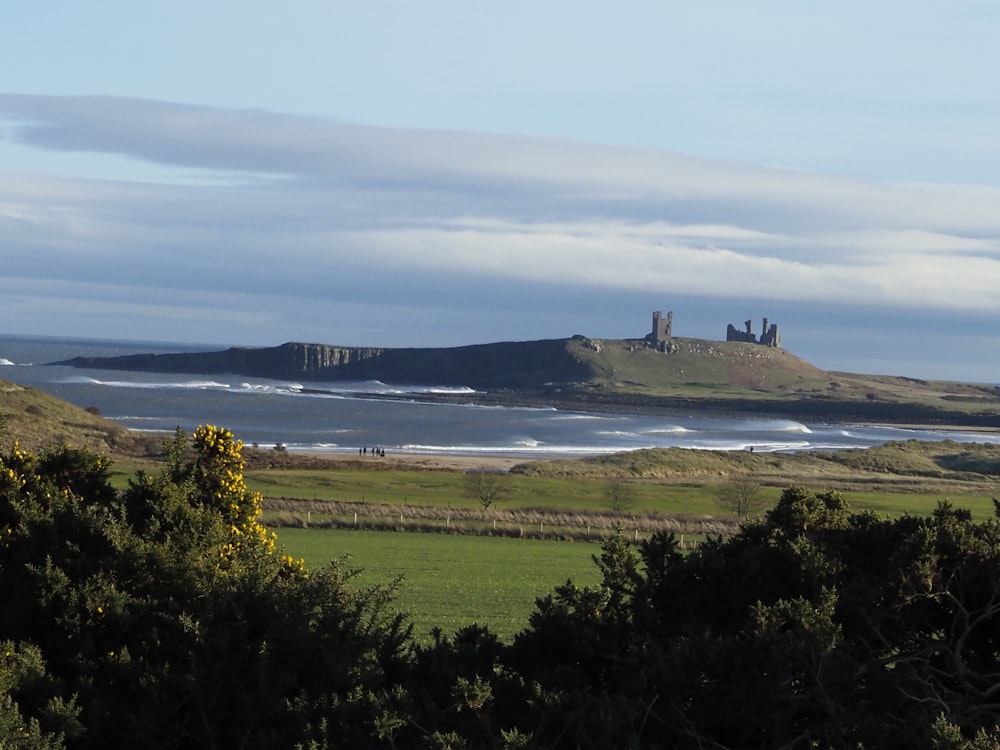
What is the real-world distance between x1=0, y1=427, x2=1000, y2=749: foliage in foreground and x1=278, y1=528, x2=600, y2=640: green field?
31.2 ft

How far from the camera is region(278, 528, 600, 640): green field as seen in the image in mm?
23438

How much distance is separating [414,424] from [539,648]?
377ft

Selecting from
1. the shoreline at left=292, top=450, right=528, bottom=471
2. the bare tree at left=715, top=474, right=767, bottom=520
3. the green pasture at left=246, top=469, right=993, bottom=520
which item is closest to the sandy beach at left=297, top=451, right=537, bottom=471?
the shoreline at left=292, top=450, right=528, bottom=471

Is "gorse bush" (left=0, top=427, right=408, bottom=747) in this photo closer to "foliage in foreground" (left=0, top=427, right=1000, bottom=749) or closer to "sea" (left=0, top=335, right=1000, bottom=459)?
"foliage in foreground" (left=0, top=427, right=1000, bottom=749)

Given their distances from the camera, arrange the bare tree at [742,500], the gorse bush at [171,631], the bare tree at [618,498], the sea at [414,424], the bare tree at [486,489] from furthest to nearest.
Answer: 1. the sea at [414,424]
2. the bare tree at [618,498]
3. the bare tree at [486,489]
4. the bare tree at [742,500]
5. the gorse bush at [171,631]

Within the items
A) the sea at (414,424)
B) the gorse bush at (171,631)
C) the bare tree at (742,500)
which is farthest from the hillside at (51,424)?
the gorse bush at (171,631)

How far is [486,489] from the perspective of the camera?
171 feet

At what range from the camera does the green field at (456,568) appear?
23438 millimetres

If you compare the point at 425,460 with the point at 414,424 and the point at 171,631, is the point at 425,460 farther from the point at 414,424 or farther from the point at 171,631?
the point at 171,631

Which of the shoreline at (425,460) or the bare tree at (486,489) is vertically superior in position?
the bare tree at (486,489)

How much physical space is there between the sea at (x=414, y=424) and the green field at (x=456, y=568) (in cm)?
4954

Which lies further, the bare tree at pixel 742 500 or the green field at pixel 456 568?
the bare tree at pixel 742 500

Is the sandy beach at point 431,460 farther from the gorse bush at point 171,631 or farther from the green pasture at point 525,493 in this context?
the gorse bush at point 171,631

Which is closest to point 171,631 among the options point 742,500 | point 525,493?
point 742,500
